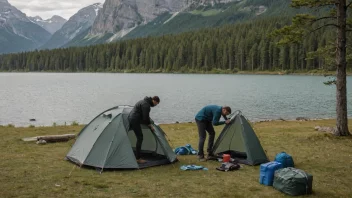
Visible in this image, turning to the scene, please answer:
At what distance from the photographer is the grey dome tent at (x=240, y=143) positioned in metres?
16.5

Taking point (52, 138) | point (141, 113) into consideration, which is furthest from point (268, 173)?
point (52, 138)

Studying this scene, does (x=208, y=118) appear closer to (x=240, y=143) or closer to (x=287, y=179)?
(x=240, y=143)

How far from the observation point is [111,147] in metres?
15.2

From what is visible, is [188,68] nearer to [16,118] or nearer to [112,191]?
[16,118]

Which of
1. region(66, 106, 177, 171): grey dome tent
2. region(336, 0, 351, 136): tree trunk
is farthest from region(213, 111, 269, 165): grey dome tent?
region(336, 0, 351, 136): tree trunk

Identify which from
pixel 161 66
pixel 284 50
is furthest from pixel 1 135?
pixel 161 66

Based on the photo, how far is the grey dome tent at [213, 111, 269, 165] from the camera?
16.5 m

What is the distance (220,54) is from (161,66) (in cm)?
3390

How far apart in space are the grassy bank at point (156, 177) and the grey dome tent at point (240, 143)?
0.89 m

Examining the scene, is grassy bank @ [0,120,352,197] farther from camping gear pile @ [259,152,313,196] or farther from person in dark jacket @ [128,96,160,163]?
person in dark jacket @ [128,96,160,163]

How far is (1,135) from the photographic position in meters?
24.1

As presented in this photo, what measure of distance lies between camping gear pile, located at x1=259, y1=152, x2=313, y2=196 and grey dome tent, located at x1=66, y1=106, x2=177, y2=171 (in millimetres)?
4641

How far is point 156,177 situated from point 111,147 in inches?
95.8

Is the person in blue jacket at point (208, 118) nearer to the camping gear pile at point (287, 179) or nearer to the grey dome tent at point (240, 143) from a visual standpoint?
the grey dome tent at point (240, 143)
